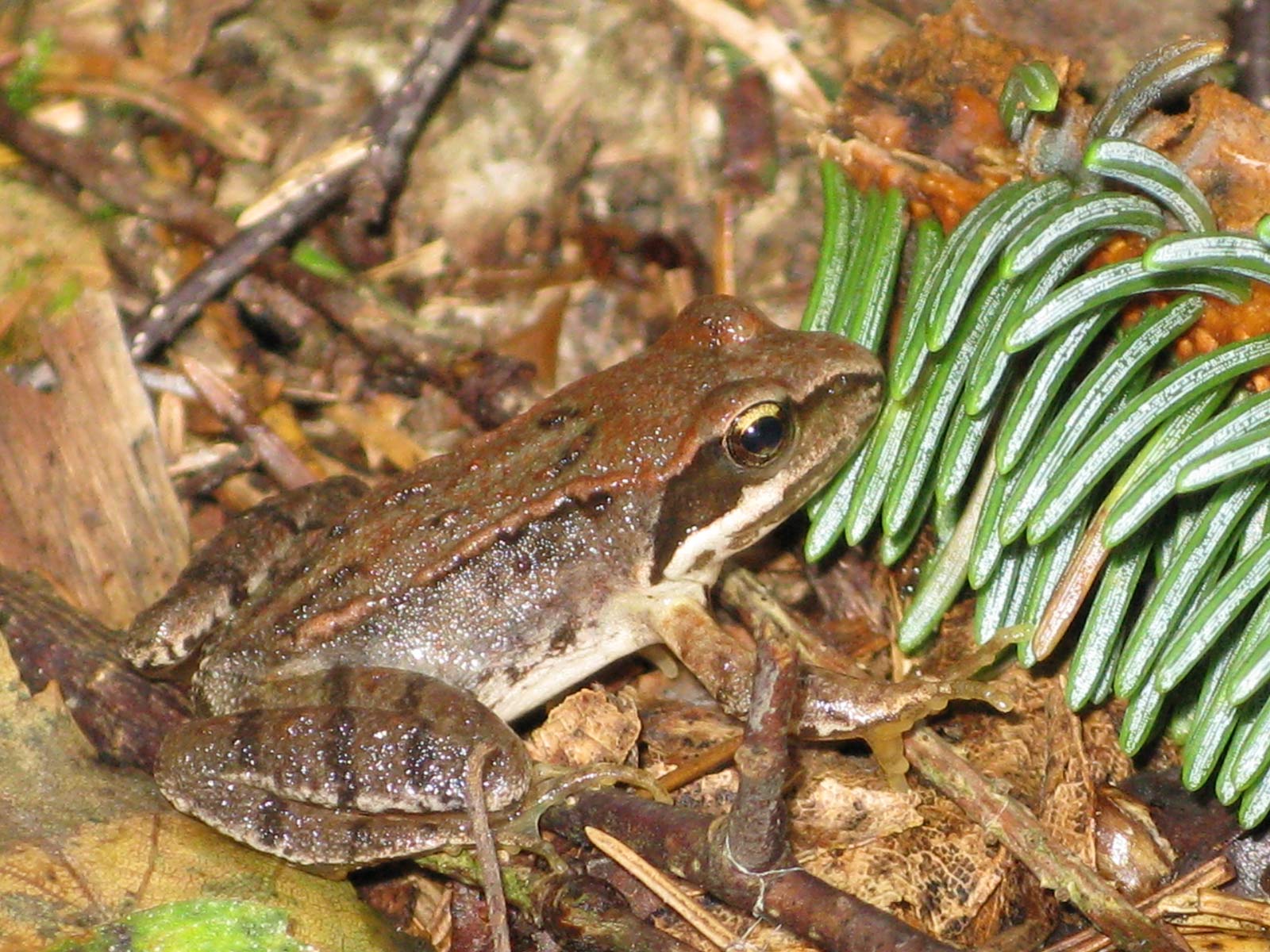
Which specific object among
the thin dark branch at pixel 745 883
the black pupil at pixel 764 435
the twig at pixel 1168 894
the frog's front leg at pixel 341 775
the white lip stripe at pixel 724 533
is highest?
the black pupil at pixel 764 435

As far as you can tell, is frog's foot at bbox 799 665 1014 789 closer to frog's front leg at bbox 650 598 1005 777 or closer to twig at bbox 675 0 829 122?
frog's front leg at bbox 650 598 1005 777

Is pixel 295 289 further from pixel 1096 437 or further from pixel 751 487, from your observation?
pixel 1096 437

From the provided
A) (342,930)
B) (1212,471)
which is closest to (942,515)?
(1212,471)

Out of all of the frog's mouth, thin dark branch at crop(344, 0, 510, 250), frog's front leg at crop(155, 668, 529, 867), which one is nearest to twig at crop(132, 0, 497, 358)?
thin dark branch at crop(344, 0, 510, 250)

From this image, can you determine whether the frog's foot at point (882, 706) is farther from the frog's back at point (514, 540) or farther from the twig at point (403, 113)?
the twig at point (403, 113)

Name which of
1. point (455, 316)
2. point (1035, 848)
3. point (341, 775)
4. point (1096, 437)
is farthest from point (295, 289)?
point (1035, 848)

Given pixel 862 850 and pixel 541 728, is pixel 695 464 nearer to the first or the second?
pixel 541 728

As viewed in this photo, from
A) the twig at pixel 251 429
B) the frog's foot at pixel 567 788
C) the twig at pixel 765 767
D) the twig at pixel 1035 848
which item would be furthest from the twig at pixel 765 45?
the twig at pixel 765 767

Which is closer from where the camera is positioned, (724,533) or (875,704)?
(875,704)
